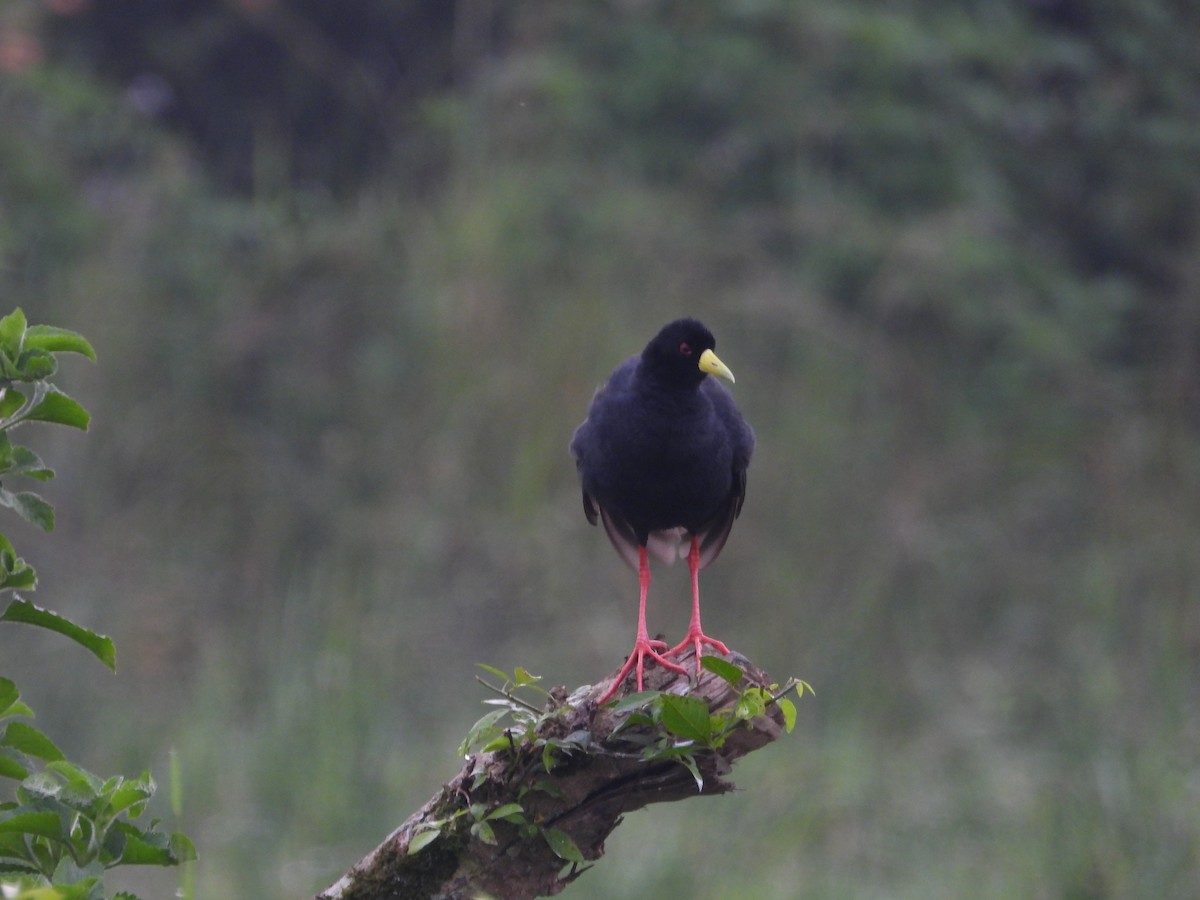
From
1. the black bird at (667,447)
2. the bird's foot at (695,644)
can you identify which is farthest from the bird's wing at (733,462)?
the bird's foot at (695,644)

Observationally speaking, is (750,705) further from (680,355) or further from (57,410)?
(680,355)

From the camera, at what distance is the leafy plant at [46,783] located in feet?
6.38

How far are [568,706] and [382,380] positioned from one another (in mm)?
6288

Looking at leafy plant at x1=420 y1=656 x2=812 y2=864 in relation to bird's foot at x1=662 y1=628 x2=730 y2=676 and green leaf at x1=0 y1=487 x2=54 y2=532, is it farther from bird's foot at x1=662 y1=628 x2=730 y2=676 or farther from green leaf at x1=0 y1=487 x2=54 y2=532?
green leaf at x1=0 y1=487 x2=54 y2=532

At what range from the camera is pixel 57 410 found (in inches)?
79.8

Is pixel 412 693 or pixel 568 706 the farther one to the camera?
pixel 412 693

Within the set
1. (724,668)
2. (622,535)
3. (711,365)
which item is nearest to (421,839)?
(724,668)

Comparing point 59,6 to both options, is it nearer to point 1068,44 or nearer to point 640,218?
point 640,218

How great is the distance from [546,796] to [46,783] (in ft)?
2.82

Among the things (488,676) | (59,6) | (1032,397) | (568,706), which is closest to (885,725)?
(488,676)

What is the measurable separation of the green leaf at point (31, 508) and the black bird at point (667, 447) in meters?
1.67

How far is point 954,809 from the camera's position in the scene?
23.0ft

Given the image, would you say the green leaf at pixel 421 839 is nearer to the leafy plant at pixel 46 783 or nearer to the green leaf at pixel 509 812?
the green leaf at pixel 509 812

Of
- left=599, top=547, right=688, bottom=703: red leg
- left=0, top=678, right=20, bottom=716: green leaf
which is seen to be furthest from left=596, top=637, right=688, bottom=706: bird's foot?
left=0, top=678, right=20, bottom=716: green leaf
